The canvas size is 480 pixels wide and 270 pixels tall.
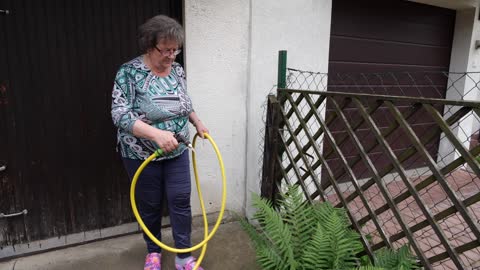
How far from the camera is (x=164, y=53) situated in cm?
174

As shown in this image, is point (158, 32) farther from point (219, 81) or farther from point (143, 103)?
point (219, 81)

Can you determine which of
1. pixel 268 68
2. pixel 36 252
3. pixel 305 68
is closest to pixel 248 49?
pixel 268 68

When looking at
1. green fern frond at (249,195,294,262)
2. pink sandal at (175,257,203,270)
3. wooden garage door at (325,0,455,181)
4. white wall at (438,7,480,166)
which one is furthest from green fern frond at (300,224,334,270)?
white wall at (438,7,480,166)

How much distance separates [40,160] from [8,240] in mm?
624

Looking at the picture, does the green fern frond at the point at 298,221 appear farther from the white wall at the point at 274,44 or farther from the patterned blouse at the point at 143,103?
the patterned blouse at the point at 143,103

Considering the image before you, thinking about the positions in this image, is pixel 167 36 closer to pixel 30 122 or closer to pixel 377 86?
pixel 30 122

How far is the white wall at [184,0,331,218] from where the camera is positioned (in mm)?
2510

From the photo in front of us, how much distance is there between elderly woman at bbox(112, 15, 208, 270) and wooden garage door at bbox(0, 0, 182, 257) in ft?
2.09

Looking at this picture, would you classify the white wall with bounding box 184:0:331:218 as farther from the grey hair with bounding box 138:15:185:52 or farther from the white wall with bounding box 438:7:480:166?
the white wall with bounding box 438:7:480:166

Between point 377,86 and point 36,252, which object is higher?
point 377,86

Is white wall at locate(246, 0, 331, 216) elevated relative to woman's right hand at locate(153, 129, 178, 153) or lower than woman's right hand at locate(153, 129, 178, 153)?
elevated

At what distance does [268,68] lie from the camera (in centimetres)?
273

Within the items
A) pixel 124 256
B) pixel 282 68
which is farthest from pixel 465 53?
pixel 124 256

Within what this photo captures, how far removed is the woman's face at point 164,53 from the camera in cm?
171
